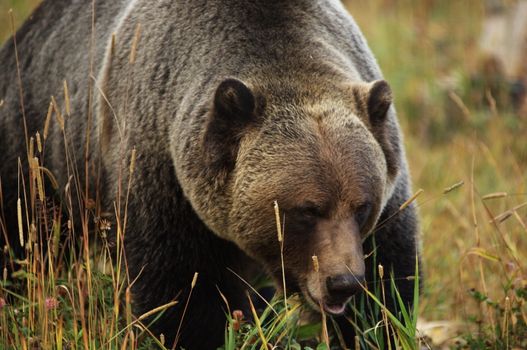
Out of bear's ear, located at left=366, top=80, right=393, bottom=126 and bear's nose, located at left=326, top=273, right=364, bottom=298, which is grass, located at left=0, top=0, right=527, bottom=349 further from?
bear's ear, located at left=366, top=80, right=393, bottom=126

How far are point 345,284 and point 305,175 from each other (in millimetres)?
533

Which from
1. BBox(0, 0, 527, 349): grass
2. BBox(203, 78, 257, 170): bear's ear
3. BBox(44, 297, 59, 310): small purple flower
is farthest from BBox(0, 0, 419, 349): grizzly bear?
BBox(44, 297, 59, 310): small purple flower

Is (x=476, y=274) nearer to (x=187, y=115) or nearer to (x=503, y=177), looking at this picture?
(x=503, y=177)

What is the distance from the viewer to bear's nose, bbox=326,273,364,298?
373 centimetres

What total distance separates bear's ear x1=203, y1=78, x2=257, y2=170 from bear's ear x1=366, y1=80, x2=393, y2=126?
0.58m

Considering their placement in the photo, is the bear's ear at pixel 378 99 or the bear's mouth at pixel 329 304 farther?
the bear's ear at pixel 378 99

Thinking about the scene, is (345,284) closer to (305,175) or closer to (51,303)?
(305,175)

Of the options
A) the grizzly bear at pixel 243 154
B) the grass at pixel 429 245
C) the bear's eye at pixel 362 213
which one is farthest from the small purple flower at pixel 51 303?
the bear's eye at pixel 362 213

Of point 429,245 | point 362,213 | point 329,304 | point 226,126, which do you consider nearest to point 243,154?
point 226,126

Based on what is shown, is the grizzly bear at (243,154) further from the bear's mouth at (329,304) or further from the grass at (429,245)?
the grass at (429,245)

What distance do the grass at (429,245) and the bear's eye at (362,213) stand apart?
0.35m

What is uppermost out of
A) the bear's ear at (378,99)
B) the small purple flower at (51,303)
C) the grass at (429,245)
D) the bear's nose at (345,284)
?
the bear's ear at (378,99)

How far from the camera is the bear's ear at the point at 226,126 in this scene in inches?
163

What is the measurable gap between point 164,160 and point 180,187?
17 centimetres
